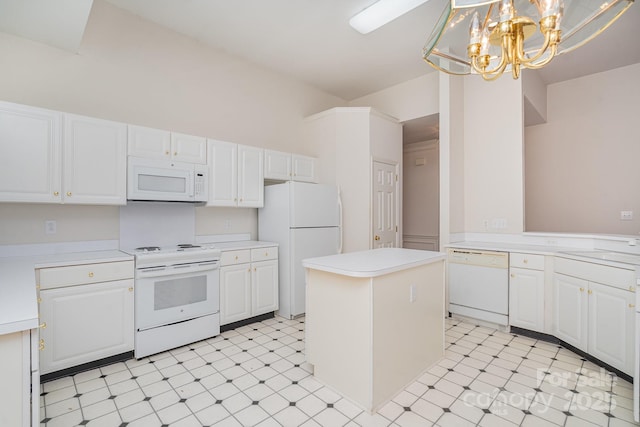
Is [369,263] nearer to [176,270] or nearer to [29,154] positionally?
[176,270]

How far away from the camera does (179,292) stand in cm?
285

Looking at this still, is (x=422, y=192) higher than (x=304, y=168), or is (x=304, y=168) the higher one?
(x=304, y=168)

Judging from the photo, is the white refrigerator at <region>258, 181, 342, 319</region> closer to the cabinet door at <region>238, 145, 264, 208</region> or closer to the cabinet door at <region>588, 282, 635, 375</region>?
the cabinet door at <region>238, 145, 264, 208</region>

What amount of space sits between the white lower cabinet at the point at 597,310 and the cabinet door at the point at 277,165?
313 cm

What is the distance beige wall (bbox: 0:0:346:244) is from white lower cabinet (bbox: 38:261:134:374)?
63 centimetres

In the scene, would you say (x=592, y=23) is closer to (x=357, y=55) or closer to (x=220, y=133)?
(x=357, y=55)

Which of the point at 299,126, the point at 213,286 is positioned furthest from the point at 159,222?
the point at 299,126

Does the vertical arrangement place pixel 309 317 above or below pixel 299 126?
below

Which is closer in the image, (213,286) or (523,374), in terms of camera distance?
(523,374)

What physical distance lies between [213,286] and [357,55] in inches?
130

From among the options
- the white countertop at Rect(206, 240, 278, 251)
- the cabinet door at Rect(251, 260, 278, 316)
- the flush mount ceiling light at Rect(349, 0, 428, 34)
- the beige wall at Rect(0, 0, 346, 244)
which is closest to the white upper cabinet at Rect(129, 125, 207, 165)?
the beige wall at Rect(0, 0, 346, 244)

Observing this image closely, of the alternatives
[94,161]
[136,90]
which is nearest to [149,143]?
[94,161]

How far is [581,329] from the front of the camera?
8.45 ft

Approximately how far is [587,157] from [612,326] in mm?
2984
